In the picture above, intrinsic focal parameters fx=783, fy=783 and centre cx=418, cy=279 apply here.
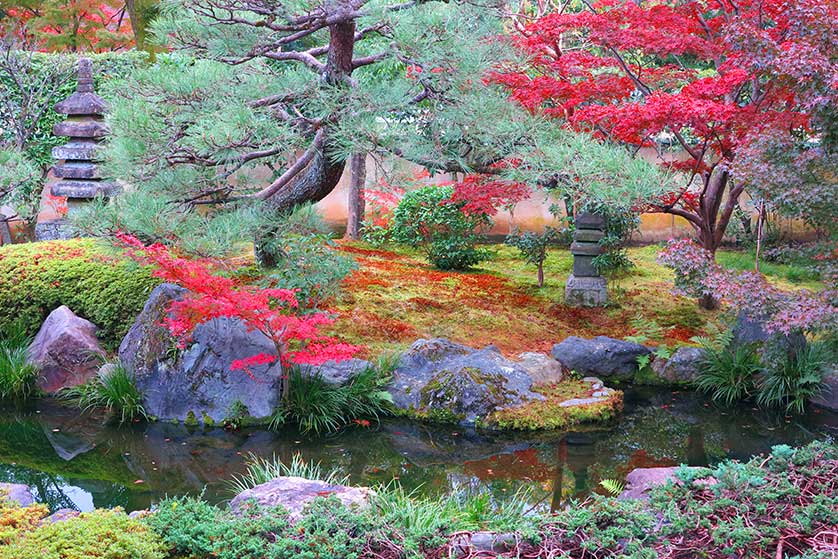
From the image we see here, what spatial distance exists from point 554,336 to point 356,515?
4774 millimetres

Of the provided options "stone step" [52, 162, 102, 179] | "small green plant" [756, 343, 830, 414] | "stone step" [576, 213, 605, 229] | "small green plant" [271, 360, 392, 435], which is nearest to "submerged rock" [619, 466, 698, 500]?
"small green plant" [271, 360, 392, 435]

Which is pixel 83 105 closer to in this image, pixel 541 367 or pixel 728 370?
pixel 541 367

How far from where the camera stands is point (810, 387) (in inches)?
267

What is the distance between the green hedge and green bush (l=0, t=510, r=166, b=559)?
4218 mm

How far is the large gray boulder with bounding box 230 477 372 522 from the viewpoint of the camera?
12.9 ft

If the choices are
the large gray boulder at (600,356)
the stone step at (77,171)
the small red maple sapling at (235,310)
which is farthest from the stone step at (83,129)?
the large gray boulder at (600,356)

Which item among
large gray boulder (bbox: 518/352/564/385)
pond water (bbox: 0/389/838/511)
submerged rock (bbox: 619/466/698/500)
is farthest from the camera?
large gray boulder (bbox: 518/352/564/385)

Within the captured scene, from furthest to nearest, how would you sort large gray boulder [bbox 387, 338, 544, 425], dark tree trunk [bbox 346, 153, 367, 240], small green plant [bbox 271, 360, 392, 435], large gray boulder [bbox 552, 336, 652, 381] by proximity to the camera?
1. dark tree trunk [bbox 346, 153, 367, 240]
2. large gray boulder [bbox 552, 336, 652, 381]
3. large gray boulder [bbox 387, 338, 544, 425]
4. small green plant [bbox 271, 360, 392, 435]

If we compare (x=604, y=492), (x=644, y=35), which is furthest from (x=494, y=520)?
(x=644, y=35)

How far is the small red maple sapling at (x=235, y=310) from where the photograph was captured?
19.0ft

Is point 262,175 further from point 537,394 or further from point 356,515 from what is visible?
point 356,515

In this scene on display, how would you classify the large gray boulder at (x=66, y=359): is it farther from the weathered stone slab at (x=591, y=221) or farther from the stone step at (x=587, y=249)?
the weathered stone slab at (x=591, y=221)

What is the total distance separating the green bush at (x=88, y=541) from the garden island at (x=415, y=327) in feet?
0.07

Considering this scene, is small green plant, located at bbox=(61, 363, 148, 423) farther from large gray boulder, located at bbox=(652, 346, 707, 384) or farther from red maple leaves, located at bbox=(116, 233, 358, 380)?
large gray boulder, located at bbox=(652, 346, 707, 384)
